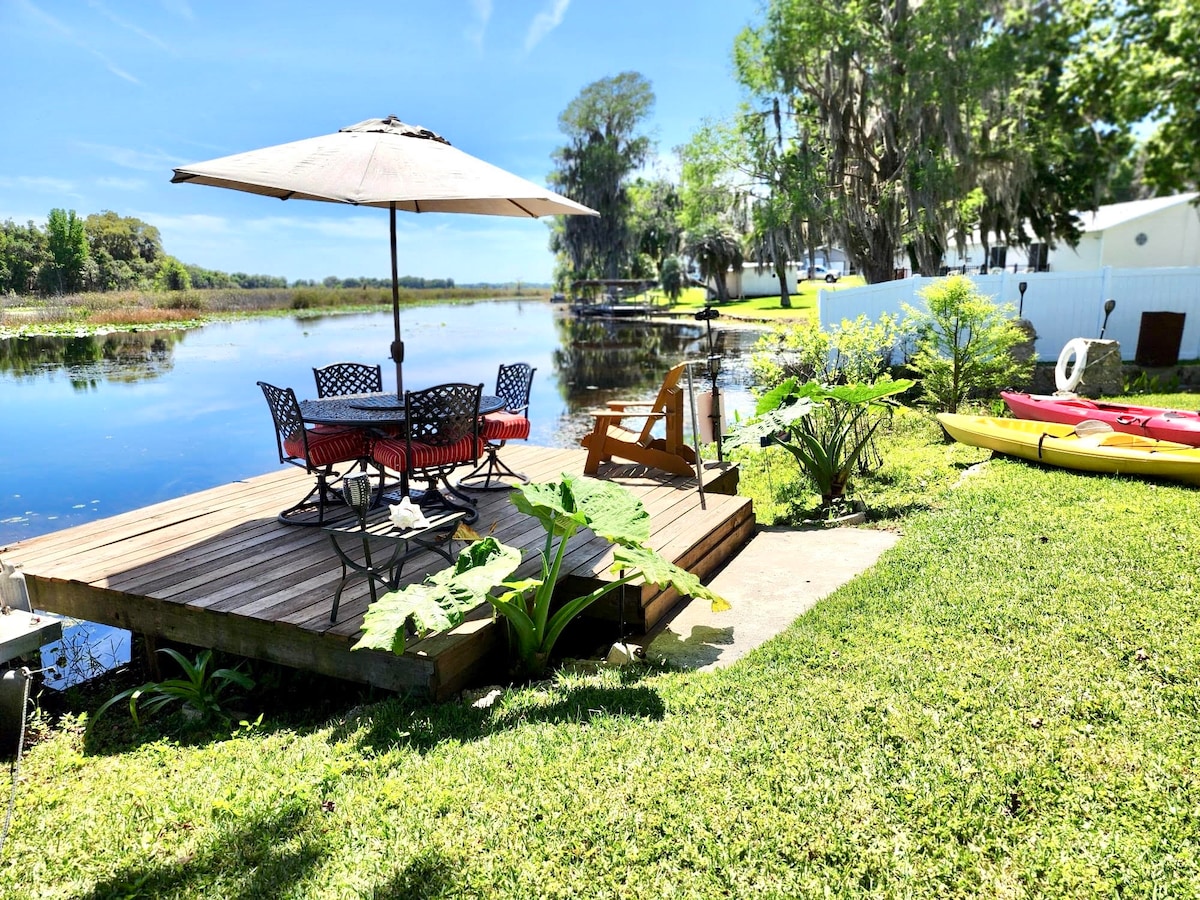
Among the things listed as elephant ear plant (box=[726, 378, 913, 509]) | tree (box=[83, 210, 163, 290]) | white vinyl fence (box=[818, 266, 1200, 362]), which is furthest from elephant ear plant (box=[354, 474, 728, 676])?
tree (box=[83, 210, 163, 290])

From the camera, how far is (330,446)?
4945 mm

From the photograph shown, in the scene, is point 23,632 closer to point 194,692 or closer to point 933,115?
point 194,692

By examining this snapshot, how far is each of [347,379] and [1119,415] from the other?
22.7 ft

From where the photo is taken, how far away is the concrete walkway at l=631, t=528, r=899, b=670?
3.82 m

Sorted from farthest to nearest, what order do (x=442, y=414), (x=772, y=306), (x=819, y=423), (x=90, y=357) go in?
1. (x=772, y=306)
2. (x=90, y=357)
3. (x=819, y=423)
4. (x=442, y=414)

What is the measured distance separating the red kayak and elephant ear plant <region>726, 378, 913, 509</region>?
2227 mm

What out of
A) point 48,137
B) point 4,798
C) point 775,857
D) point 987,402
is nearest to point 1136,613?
point 775,857

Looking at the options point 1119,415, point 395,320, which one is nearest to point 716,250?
point 1119,415

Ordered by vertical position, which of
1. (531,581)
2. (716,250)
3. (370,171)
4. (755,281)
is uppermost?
(716,250)

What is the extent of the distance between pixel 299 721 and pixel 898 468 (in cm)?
580

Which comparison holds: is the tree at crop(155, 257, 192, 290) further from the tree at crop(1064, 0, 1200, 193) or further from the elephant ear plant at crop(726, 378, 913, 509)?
the elephant ear plant at crop(726, 378, 913, 509)

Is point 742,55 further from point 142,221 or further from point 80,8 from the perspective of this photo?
point 142,221

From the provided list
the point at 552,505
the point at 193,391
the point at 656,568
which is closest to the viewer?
the point at 656,568

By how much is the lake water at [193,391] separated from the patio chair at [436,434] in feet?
7.31
